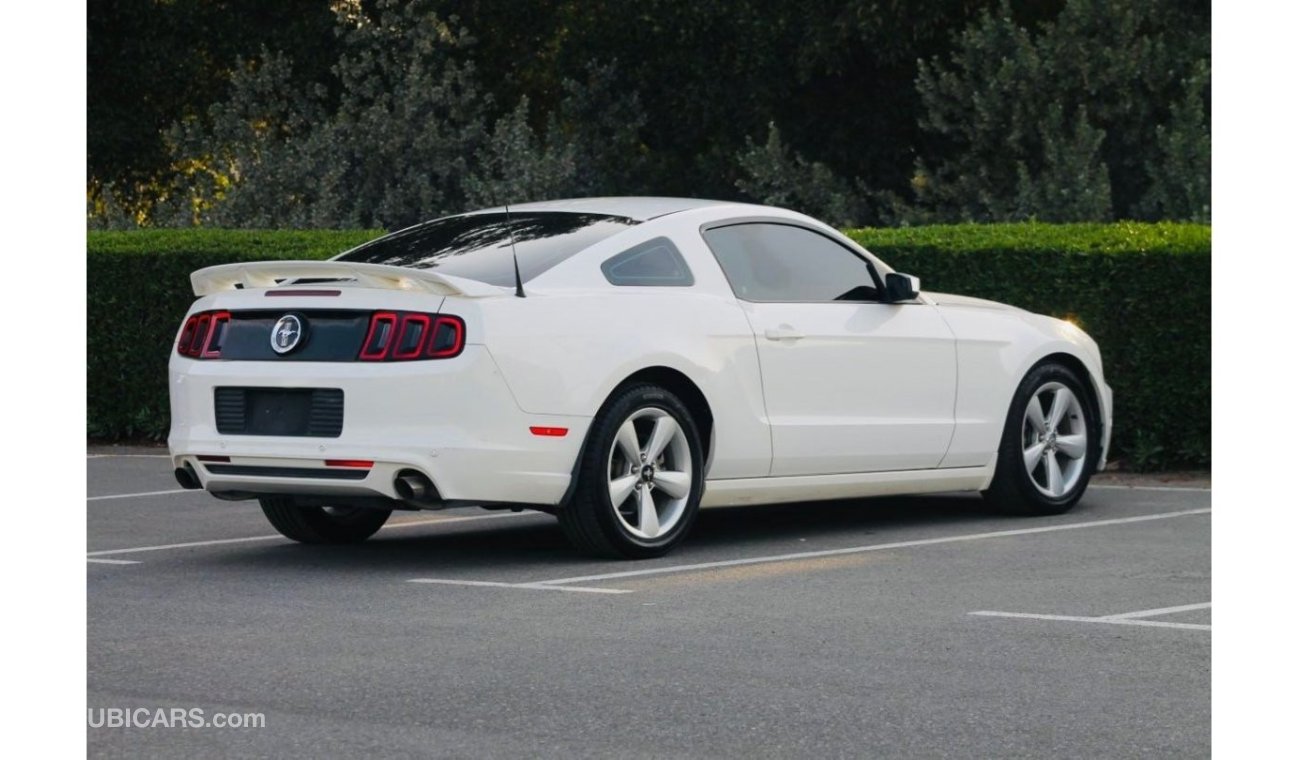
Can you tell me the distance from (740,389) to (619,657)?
2.93 m

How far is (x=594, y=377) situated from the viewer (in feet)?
28.6

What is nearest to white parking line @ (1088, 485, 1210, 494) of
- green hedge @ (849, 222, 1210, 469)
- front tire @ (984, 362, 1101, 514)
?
green hedge @ (849, 222, 1210, 469)

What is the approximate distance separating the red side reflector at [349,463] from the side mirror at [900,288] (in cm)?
304

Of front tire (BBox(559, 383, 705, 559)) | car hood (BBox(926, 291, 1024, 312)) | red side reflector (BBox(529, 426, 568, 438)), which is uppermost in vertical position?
car hood (BBox(926, 291, 1024, 312))

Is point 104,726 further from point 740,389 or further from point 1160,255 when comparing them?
point 1160,255

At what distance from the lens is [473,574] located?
880 centimetres

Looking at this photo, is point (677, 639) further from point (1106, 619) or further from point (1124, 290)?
point (1124, 290)

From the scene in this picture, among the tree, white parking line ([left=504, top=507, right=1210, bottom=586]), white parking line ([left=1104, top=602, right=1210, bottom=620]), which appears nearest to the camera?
white parking line ([left=1104, top=602, right=1210, bottom=620])

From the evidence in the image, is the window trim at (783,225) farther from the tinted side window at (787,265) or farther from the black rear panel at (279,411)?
the black rear panel at (279,411)

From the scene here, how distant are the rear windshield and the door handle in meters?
0.80

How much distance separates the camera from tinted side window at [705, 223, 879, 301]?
9.78 m

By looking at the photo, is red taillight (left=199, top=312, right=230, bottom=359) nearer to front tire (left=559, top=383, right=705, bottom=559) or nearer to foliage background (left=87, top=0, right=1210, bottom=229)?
front tire (left=559, top=383, right=705, bottom=559)

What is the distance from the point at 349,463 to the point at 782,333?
7.47 ft
